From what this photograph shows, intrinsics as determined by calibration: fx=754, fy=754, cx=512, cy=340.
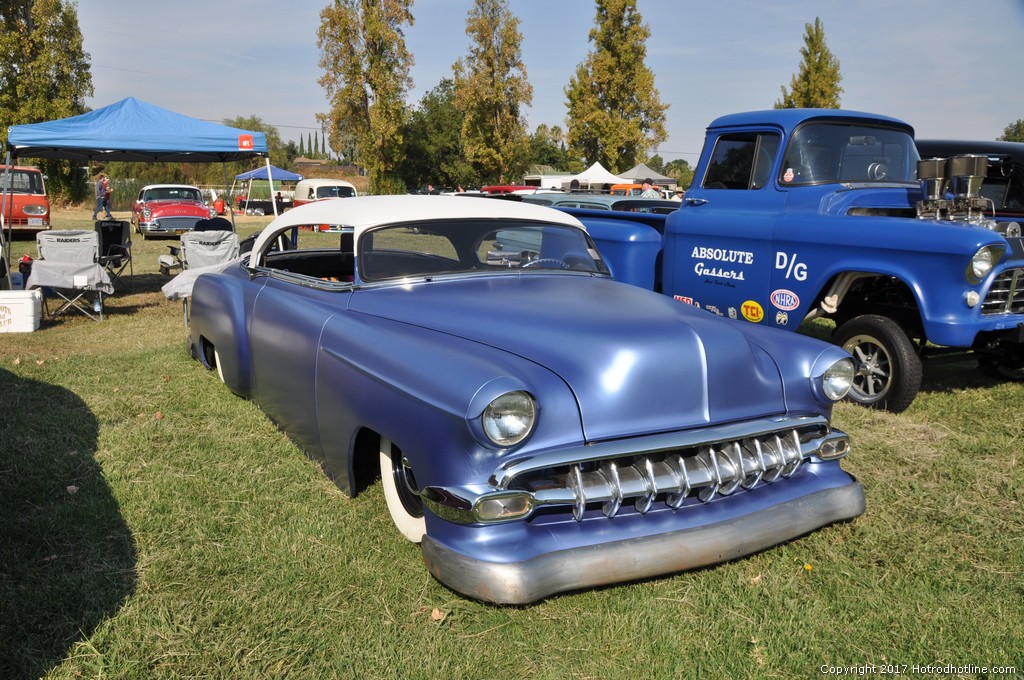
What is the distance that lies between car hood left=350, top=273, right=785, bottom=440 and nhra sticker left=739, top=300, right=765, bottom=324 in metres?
2.26

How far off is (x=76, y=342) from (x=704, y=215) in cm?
591

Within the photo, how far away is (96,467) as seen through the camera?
3938 mm

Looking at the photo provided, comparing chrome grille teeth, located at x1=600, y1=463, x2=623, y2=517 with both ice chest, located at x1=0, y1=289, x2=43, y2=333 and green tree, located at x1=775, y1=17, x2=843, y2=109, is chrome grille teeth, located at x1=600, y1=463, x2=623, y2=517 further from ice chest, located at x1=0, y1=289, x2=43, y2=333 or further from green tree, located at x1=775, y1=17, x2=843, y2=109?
green tree, located at x1=775, y1=17, x2=843, y2=109

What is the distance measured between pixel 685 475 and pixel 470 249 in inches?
71.6

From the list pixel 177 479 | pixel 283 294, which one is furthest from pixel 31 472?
pixel 283 294

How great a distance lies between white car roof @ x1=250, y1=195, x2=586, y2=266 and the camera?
150 inches

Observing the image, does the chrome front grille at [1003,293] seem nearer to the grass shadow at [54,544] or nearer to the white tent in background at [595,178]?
the grass shadow at [54,544]

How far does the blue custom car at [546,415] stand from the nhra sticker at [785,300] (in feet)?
7.01

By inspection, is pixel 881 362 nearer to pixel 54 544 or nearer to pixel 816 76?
pixel 54 544

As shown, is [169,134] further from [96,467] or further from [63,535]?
[63,535]

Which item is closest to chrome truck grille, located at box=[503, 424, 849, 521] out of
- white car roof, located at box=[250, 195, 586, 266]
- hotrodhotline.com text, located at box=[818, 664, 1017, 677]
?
hotrodhotline.com text, located at box=[818, 664, 1017, 677]

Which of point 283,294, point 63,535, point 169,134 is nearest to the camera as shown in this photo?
point 63,535

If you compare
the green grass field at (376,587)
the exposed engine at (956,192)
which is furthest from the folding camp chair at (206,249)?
the exposed engine at (956,192)

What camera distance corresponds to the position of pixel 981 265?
467 centimetres
